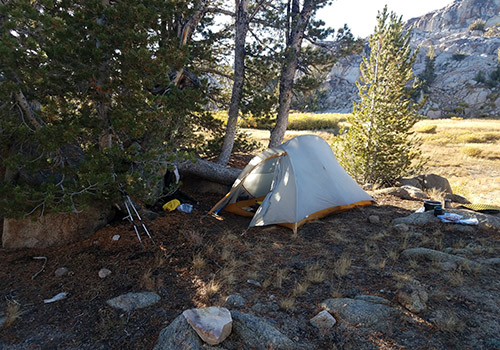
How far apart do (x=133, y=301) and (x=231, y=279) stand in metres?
1.32

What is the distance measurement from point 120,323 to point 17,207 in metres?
2.35

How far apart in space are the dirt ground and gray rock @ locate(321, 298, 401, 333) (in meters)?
0.14

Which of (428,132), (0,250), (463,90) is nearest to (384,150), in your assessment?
(0,250)

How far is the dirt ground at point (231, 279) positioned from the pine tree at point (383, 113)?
13.7 feet

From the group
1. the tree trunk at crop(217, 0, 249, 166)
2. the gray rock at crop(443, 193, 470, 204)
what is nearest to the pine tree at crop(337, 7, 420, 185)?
the gray rock at crop(443, 193, 470, 204)

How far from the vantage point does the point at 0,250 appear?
5.19m

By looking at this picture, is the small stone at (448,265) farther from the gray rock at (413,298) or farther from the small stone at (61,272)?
the small stone at (61,272)

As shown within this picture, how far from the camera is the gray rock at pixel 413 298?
3451 millimetres

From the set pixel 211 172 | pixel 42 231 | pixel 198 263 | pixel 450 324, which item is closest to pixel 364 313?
pixel 450 324

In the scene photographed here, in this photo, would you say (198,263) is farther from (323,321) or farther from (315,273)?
(323,321)

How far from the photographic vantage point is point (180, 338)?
2.85 metres

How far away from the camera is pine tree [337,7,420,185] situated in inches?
387

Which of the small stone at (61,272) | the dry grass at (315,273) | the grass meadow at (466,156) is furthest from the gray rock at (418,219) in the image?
the small stone at (61,272)

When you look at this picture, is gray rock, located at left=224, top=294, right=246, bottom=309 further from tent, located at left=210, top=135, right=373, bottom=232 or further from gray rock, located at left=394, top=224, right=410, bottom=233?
gray rock, located at left=394, top=224, right=410, bottom=233
